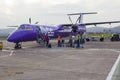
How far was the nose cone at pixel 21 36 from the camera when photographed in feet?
103

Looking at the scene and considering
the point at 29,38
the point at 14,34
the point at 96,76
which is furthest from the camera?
the point at 29,38

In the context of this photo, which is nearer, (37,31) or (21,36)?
(21,36)

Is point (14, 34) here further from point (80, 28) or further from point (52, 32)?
point (80, 28)

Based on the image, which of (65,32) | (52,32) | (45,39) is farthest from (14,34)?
(65,32)

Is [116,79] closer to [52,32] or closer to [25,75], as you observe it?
[25,75]

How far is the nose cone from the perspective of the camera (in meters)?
31.5

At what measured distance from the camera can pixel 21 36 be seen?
107 feet

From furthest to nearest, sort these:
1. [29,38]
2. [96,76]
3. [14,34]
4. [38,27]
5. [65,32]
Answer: [65,32], [38,27], [29,38], [14,34], [96,76]

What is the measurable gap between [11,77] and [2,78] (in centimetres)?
40

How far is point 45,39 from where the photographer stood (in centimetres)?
3644

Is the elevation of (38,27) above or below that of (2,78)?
above

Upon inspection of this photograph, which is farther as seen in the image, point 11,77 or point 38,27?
point 38,27

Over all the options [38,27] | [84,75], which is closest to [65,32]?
[38,27]

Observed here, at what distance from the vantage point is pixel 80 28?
48344 millimetres
